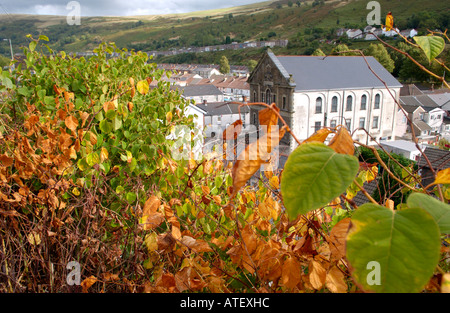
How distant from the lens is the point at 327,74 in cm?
2514

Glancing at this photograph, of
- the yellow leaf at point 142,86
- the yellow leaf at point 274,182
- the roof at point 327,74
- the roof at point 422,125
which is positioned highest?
the yellow leaf at point 142,86

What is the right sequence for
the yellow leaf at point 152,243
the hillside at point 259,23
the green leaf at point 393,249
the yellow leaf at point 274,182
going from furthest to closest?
the hillside at point 259,23, the yellow leaf at point 274,182, the yellow leaf at point 152,243, the green leaf at point 393,249

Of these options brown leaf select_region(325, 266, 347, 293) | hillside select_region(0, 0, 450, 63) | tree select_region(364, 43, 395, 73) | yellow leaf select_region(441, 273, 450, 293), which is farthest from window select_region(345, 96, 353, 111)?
hillside select_region(0, 0, 450, 63)

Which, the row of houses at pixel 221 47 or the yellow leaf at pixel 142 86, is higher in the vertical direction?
the row of houses at pixel 221 47

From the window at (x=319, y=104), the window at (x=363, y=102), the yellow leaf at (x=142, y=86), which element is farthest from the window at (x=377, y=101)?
the yellow leaf at (x=142, y=86)

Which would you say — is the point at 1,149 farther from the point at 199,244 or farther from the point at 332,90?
the point at 332,90

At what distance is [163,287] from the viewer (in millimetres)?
993

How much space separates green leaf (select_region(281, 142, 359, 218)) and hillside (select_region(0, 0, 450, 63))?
58.7 m

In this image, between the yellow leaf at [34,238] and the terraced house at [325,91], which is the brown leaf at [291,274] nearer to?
the yellow leaf at [34,238]

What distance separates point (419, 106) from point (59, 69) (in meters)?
30.8

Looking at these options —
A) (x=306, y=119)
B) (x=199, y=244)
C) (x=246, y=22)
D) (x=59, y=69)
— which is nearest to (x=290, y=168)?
(x=199, y=244)

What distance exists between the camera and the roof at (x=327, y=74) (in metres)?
24.4

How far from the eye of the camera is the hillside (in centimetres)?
6544

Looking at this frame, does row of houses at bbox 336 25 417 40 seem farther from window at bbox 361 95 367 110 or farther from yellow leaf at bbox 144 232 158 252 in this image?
window at bbox 361 95 367 110
